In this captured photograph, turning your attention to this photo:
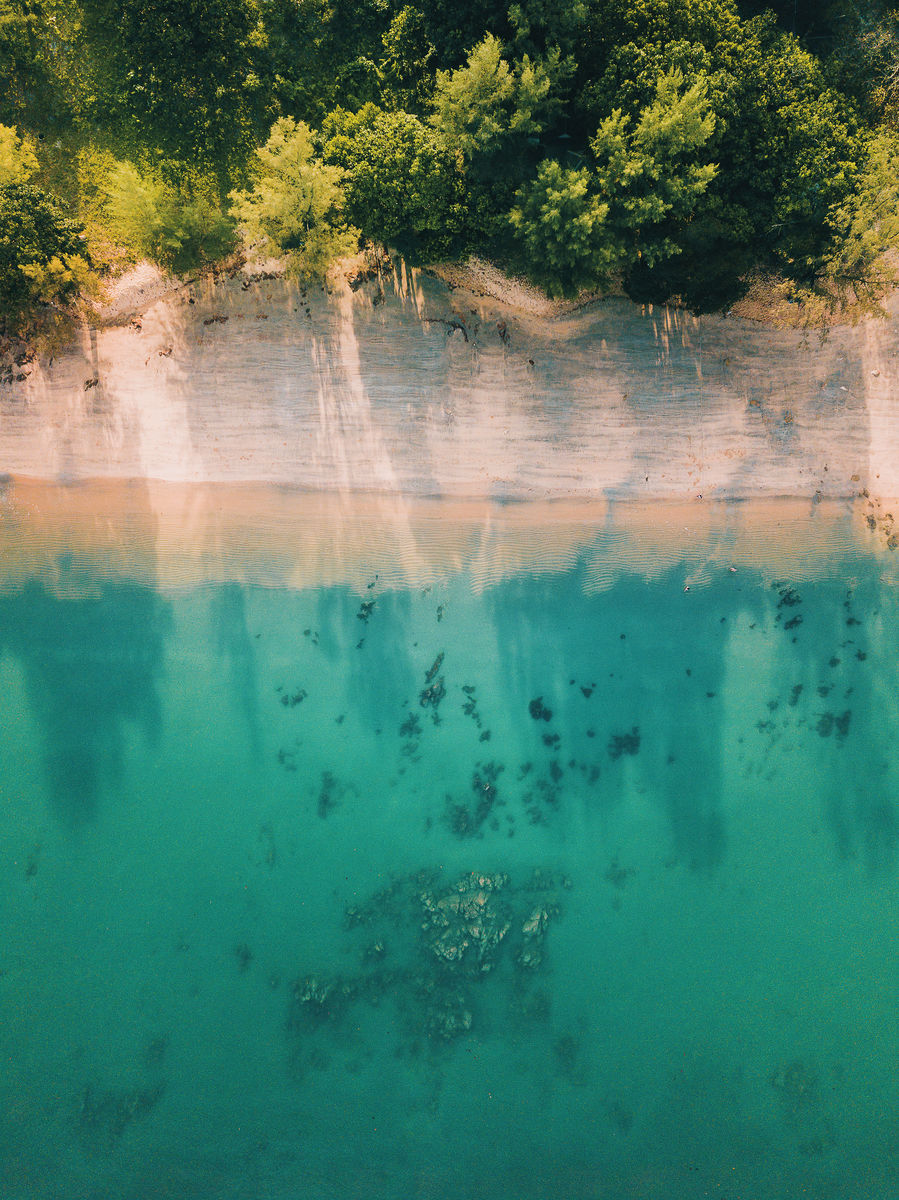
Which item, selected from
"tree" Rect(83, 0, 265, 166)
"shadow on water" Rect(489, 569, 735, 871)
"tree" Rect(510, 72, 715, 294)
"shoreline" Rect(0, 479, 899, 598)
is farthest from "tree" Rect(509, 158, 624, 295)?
"tree" Rect(83, 0, 265, 166)

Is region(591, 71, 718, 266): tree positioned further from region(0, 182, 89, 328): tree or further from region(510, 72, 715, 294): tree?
region(0, 182, 89, 328): tree

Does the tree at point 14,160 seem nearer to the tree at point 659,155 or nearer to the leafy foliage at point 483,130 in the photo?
the leafy foliage at point 483,130

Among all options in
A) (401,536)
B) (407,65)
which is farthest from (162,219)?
(401,536)

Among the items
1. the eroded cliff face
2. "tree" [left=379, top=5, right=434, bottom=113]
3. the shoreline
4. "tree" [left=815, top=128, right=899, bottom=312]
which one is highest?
"tree" [left=379, top=5, right=434, bottom=113]

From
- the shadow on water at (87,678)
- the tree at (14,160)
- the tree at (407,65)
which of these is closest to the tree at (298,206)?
the tree at (407,65)

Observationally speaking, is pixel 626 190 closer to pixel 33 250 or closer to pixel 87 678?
pixel 33 250

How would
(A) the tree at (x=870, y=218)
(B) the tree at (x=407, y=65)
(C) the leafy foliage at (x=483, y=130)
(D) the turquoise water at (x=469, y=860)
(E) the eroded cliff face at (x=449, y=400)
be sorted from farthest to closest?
1. (D) the turquoise water at (x=469, y=860)
2. (E) the eroded cliff face at (x=449, y=400)
3. (B) the tree at (x=407, y=65)
4. (A) the tree at (x=870, y=218)
5. (C) the leafy foliage at (x=483, y=130)
